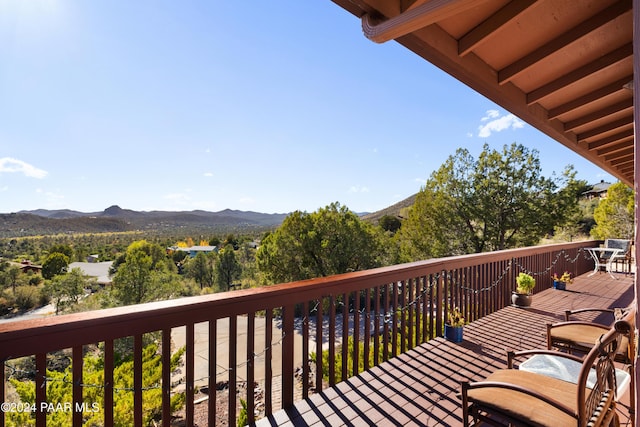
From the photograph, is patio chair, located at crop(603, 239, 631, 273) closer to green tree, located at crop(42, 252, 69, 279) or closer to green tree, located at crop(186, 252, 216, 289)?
green tree, located at crop(186, 252, 216, 289)

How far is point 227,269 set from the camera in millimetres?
28672

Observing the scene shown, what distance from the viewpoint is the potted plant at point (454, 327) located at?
10.9 ft

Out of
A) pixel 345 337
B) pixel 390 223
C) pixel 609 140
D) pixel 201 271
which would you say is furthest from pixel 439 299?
pixel 390 223

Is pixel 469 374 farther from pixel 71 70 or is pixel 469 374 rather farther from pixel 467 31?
pixel 71 70

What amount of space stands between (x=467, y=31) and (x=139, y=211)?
9507 cm

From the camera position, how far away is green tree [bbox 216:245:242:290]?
1121 inches

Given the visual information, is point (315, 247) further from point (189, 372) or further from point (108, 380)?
point (108, 380)

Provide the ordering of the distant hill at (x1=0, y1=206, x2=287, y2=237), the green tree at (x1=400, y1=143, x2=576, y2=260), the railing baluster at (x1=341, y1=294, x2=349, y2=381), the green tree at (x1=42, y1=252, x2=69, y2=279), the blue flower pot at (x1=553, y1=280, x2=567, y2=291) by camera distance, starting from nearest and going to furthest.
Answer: the railing baluster at (x1=341, y1=294, x2=349, y2=381) → the blue flower pot at (x1=553, y1=280, x2=567, y2=291) → the green tree at (x1=400, y1=143, x2=576, y2=260) → the green tree at (x1=42, y1=252, x2=69, y2=279) → the distant hill at (x1=0, y1=206, x2=287, y2=237)

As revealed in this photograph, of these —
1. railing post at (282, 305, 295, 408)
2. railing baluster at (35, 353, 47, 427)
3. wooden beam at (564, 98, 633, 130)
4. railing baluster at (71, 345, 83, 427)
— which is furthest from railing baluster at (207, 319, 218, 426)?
wooden beam at (564, 98, 633, 130)

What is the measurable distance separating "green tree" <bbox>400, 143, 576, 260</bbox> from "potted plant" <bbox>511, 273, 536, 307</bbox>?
14402 mm

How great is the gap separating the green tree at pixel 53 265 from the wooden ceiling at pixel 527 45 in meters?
36.3

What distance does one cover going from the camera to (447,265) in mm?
3496

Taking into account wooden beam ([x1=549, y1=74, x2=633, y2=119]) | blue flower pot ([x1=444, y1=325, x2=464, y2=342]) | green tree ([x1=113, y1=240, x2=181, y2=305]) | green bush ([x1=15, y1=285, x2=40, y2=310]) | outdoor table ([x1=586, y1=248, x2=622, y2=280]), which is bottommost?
green bush ([x1=15, y1=285, x2=40, y2=310])

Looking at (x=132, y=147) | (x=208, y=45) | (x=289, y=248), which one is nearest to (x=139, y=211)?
(x=132, y=147)
